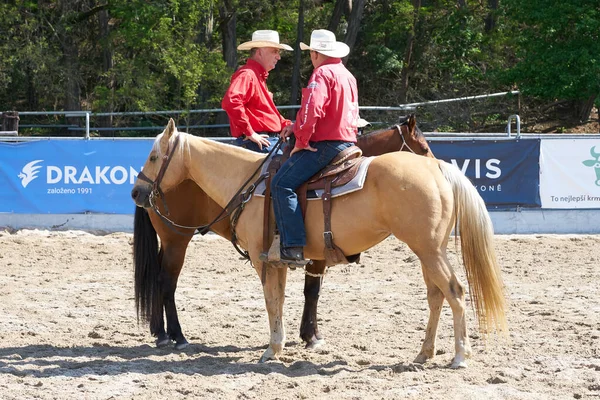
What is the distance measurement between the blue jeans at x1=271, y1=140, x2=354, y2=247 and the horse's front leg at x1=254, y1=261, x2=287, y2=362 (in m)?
0.35

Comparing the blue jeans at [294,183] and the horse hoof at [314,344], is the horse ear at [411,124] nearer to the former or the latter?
the blue jeans at [294,183]

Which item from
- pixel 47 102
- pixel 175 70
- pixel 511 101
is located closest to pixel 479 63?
pixel 511 101

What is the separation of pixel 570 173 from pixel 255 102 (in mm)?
7287

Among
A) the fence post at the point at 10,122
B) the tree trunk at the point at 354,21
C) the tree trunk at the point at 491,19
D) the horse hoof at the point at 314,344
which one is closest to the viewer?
the horse hoof at the point at 314,344

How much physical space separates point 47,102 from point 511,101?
1248cm

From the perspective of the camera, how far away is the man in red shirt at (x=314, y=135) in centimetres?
587

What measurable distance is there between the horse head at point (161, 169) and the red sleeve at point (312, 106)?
109 centimetres

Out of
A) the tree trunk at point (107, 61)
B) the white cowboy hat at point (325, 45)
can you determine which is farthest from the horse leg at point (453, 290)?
the tree trunk at point (107, 61)

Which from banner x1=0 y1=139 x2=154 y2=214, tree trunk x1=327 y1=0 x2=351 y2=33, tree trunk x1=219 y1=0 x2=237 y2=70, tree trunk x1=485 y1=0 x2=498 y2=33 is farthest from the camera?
tree trunk x1=327 y1=0 x2=351 y2=33

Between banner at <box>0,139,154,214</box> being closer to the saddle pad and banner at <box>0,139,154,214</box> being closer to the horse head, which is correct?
the horse head

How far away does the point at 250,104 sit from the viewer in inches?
282

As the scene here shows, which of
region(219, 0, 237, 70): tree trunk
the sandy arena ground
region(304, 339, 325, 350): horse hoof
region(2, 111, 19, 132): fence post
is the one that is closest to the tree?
region(219, 0, 237, 70): tree trunk

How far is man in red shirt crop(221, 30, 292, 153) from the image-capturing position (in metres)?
6.94

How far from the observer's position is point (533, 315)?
766 centimetres
